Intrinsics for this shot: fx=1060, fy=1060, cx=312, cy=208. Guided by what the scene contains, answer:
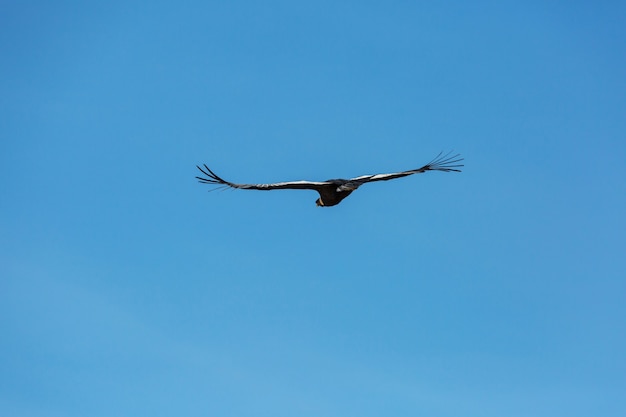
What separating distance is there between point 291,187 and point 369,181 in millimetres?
4251

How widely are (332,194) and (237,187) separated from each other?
5785 millimetres

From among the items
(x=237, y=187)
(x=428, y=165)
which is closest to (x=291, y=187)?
(x=237, y=187)

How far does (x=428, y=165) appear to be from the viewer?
54.9 m

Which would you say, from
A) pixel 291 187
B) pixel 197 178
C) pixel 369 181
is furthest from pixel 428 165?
pixel 197 178

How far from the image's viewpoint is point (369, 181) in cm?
5456

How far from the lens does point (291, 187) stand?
53125mm

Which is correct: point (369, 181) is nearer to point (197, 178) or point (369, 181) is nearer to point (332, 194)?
point (332, 194)

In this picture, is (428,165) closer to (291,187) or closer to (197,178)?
(291,187)

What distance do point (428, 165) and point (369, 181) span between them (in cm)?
321

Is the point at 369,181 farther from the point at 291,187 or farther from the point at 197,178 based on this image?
Answer: the point at 197,178

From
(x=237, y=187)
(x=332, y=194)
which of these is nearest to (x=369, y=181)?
(x=332, y=194)

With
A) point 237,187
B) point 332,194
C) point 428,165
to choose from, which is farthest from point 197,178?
point 428,165

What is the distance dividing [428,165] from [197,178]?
39.6ft

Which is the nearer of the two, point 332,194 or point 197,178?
point 197,178
